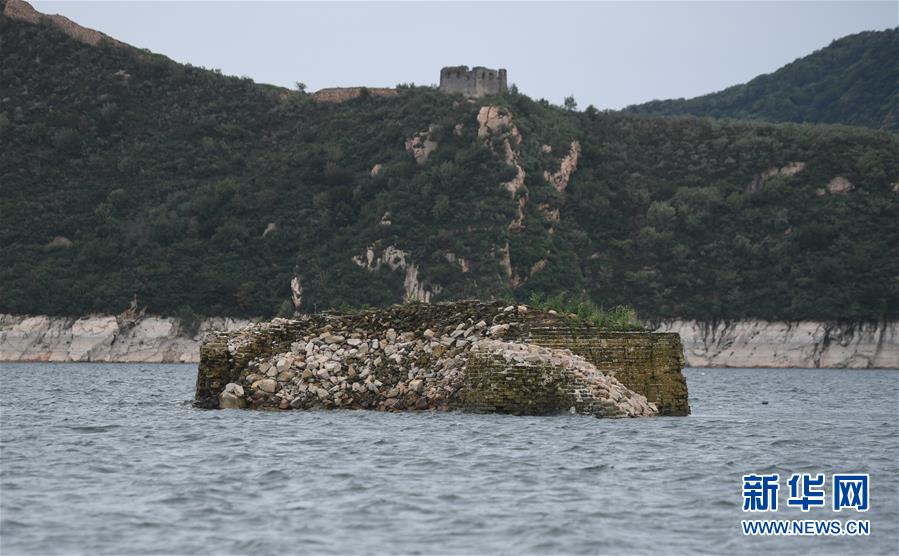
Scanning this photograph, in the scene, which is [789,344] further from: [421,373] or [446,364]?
[446,364]

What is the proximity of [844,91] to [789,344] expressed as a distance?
100m

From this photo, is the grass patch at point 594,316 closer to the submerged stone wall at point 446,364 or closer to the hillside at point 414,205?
the submerged stone wall at point 446,364

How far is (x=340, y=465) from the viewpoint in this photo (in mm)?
20812

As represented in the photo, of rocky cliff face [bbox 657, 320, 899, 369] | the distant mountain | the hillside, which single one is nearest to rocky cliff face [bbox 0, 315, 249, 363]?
the hillside

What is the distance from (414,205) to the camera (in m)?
97.2

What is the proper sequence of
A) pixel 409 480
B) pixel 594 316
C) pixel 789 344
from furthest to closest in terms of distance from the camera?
pixel 789 344
pixel 594 316
pixel 409 480

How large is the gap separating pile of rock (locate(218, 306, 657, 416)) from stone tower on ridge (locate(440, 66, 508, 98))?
83.2m

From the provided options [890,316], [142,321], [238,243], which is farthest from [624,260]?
[142,321]

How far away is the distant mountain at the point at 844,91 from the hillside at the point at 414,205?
5918cm

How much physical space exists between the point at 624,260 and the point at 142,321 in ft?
108

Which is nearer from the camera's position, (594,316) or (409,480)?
(409,480)

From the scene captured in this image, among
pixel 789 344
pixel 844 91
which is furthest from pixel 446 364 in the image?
pixel 844 91

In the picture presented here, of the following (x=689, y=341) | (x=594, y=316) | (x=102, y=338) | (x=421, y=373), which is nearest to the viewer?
(x=421, y=373)

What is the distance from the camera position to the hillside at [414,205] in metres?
90.2
